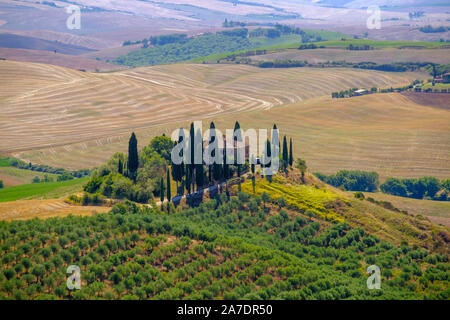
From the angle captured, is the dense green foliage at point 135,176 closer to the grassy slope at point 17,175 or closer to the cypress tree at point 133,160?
the cypress tree at point 133,160

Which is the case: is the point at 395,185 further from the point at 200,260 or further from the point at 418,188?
the point at 200,260

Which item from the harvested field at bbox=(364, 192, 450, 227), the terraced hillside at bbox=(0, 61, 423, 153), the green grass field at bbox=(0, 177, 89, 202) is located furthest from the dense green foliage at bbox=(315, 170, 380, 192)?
the terraced hillside at bbox=(0, 61, 423, 153)

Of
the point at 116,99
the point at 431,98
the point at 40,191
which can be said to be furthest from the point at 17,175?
Result: the point at 431,98

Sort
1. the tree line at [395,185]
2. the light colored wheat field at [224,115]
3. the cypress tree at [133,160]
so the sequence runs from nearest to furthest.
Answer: the cypress tree at [133,160] → the tree line at [395,185] → the light colored wheat field at [224,115]

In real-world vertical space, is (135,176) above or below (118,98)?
below

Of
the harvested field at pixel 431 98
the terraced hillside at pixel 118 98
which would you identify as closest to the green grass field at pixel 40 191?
the terraced hillside at pixel 118 98
